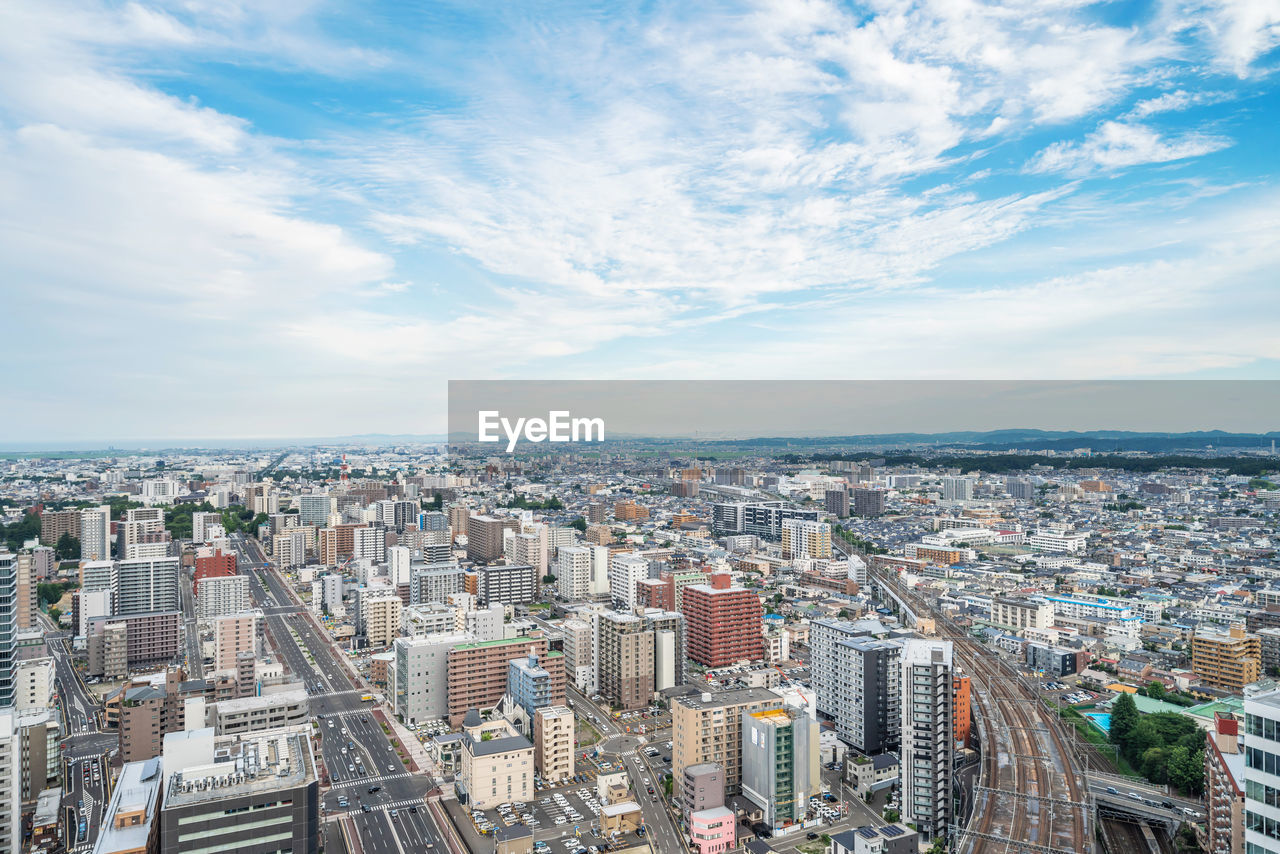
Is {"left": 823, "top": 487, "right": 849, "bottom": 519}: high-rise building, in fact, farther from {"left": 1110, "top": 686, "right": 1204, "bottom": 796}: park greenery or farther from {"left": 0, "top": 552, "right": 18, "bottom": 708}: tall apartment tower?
{"left": 0, "top": 552, "right": 18, "bottom": 708}: tall apartment tower

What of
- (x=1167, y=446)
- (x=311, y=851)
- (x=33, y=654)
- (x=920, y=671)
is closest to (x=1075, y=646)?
(x=920, y=671)

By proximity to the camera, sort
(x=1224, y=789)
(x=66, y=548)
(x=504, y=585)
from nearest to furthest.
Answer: (x=1224, y=789) < (x=504, y=585) < (x=66, y=548)

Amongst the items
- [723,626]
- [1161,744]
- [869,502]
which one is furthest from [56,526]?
[869,502]

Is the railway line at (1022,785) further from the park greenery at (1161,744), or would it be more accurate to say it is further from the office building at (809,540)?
the office building at (809,540)

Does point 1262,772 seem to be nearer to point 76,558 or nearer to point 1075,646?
point 1075,646

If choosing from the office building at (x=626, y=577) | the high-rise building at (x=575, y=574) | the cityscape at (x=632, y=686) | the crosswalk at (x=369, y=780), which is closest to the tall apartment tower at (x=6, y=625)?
the cityscape at (x=632, y=686)

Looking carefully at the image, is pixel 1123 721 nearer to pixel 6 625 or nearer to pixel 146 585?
pixel 6 625
